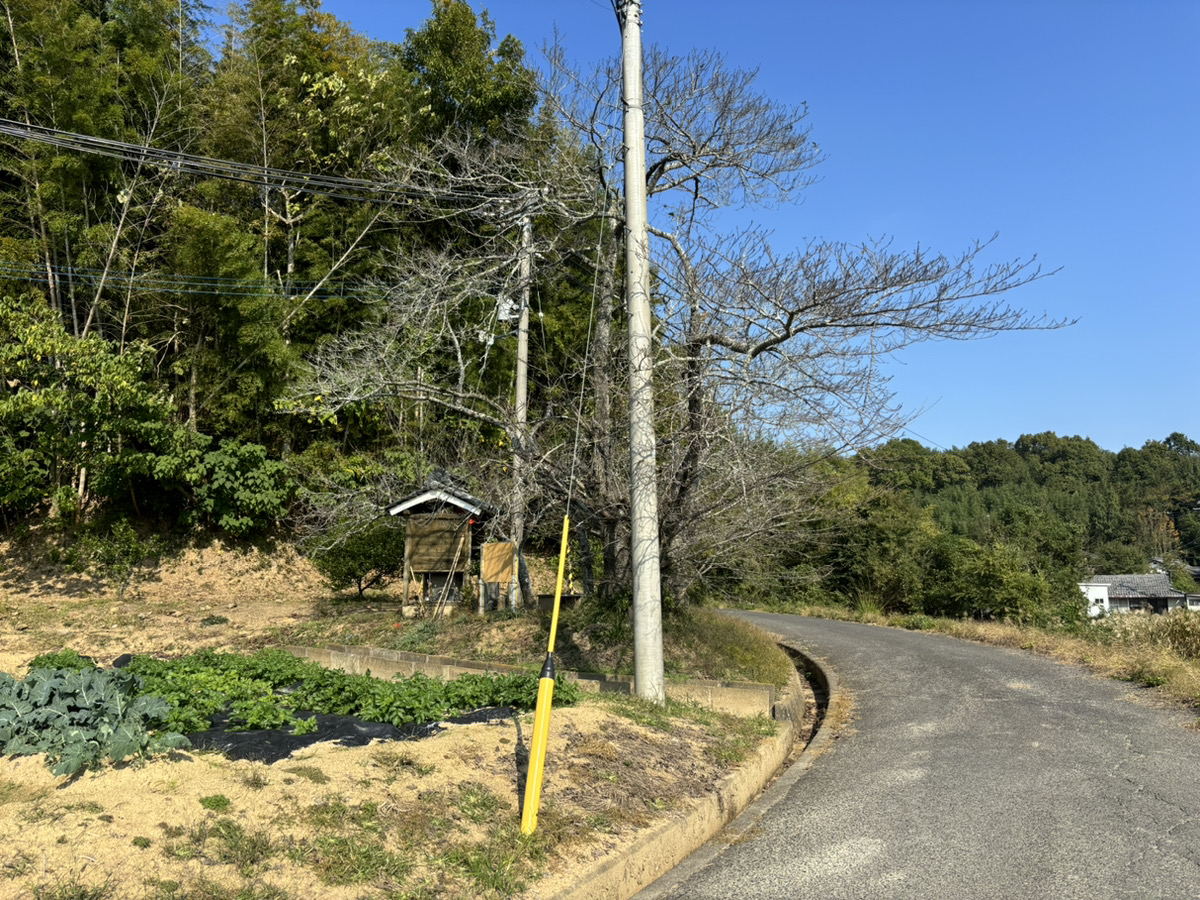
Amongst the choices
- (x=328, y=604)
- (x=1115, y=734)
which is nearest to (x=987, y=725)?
(x=1115, y=734)

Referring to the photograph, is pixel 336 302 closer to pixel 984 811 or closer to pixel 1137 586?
pixel 984 811

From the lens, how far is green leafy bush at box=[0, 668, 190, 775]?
3885 millimetres

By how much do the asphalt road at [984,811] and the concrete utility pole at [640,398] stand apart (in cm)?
148

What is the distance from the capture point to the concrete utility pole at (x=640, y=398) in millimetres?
6871

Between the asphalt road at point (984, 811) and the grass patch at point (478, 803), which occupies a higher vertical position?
the grass patch at point (478, 803)

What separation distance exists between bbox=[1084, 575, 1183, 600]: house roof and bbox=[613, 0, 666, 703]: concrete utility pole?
160ft

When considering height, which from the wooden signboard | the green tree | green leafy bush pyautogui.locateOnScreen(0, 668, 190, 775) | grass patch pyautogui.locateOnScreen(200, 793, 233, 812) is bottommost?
grass patch pyautogui.locateOnScreen(200, 793, 233, 812)

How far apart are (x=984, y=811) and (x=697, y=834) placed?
1.68 metres

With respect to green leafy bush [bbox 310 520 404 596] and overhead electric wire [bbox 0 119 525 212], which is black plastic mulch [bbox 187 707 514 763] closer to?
overhead electric wire [bbox 0 119 525 212]

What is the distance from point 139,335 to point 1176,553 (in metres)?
78.2

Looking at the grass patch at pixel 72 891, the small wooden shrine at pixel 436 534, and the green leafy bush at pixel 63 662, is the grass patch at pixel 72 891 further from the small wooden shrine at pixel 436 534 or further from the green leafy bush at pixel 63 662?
the small wooden shrine at pixel 436 534

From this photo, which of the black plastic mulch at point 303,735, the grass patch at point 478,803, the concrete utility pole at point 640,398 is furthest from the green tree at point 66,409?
the grass patch at point 478,803

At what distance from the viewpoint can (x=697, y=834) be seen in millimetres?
4816

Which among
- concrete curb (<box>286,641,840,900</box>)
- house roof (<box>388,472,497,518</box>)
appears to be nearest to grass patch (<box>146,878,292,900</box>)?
concrete curb (<box>286,641,840,900</box>)
